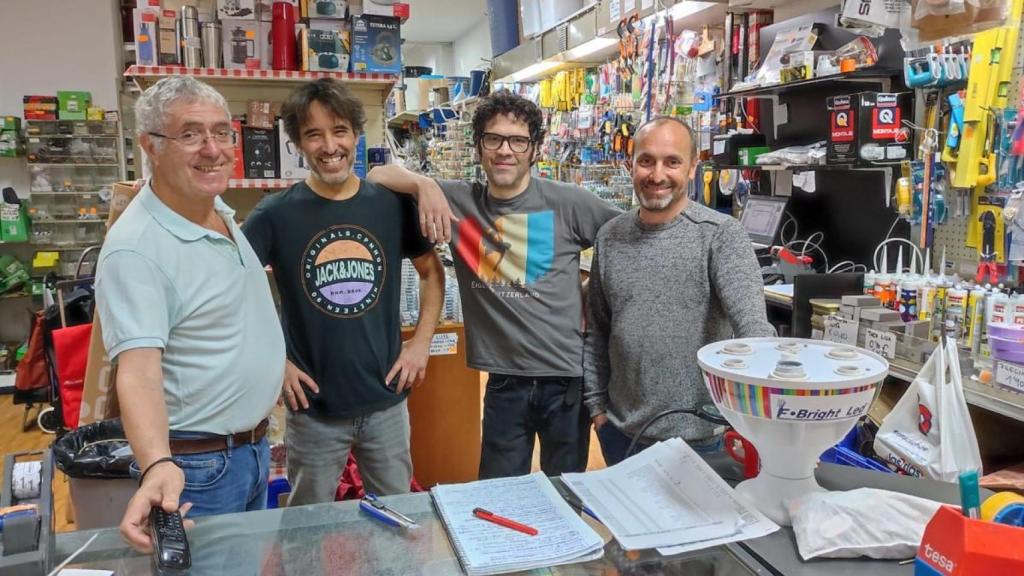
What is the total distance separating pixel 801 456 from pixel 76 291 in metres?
3.72

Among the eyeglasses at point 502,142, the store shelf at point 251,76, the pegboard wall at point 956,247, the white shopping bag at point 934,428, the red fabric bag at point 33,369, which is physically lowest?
the red fabric bag at point 33,369

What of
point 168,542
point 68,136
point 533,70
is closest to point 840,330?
point 168,542

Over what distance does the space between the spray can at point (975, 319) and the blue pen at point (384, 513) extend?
2232 millimetres

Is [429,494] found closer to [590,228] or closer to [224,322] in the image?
[224,322]

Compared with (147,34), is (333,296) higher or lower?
lower

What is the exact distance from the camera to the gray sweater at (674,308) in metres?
1.86

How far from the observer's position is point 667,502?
1.30 meters

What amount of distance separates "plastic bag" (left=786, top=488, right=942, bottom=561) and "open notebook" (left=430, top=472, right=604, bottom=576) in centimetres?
33

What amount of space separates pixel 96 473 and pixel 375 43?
242 cm

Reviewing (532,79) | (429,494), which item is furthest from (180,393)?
(532,79)

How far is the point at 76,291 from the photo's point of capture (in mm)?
3742

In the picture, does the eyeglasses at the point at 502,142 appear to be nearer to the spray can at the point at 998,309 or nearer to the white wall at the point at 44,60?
the spray can at the point at 998,309

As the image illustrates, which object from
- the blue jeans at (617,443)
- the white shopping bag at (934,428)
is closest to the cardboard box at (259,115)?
the blue jeans at (617,443)

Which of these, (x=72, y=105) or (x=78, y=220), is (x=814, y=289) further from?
(x=72, y=105)
